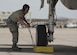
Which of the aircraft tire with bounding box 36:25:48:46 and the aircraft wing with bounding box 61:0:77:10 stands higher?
the aircraft wing with bounding box 61:0:77:10

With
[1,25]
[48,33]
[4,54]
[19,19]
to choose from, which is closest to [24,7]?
[19,19]

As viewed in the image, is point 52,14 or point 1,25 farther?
point 1,25

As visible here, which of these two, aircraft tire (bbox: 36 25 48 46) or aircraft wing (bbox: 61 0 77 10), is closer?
aircraft wing (bbox: 61 0 77 10)

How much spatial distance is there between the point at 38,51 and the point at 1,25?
83635 mm

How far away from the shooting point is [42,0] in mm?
14258

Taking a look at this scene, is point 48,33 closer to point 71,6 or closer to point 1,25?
point 71,6

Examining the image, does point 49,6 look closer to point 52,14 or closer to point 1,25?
point 52,14

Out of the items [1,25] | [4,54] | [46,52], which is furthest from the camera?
[1,25]

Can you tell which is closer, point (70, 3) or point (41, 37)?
point (70, 3)

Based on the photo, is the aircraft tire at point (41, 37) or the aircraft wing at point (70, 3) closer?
the aircraft wing at point (70, 3)

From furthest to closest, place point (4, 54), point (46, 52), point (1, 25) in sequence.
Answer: point (1, 25) < point (46, 52) < point (4, 54)

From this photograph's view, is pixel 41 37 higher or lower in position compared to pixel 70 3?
lower

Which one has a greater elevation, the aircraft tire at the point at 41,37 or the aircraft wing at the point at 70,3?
the aircraft wing at the point at 70,3

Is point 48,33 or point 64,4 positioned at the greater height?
point 64,4
